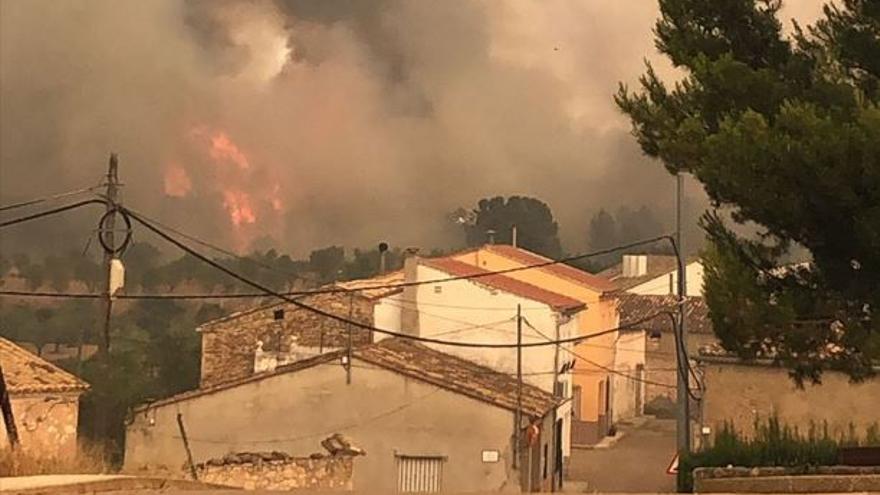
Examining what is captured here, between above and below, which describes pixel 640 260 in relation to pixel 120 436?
above

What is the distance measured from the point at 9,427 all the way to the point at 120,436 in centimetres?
2099

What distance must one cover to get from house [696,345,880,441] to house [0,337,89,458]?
12.3m

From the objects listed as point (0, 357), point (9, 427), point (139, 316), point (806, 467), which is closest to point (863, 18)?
point (806, 467)

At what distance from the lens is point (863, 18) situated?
12219 millimetres

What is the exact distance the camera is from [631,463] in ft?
123

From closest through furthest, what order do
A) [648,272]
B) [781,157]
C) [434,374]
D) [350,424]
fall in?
[781,157]
[350,424]
[434,374]
[648,272]

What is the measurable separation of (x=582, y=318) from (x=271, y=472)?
79.1 ft

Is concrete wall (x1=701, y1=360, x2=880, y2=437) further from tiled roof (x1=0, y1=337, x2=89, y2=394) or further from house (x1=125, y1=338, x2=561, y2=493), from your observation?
tiled roof (x1=0, y1=337, x2=89, y2=394)

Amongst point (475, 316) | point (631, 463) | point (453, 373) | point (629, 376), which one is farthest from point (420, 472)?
point (629, 376)

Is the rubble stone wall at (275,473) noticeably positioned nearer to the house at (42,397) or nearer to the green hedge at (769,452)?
the house at (42,397)

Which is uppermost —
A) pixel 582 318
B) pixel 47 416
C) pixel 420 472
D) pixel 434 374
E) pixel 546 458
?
pixel 582 318

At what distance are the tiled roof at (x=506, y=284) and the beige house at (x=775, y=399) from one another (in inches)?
515

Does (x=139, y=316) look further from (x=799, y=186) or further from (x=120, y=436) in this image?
(x=799, y=186)

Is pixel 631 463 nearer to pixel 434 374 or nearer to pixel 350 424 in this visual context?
pixel 434 374
